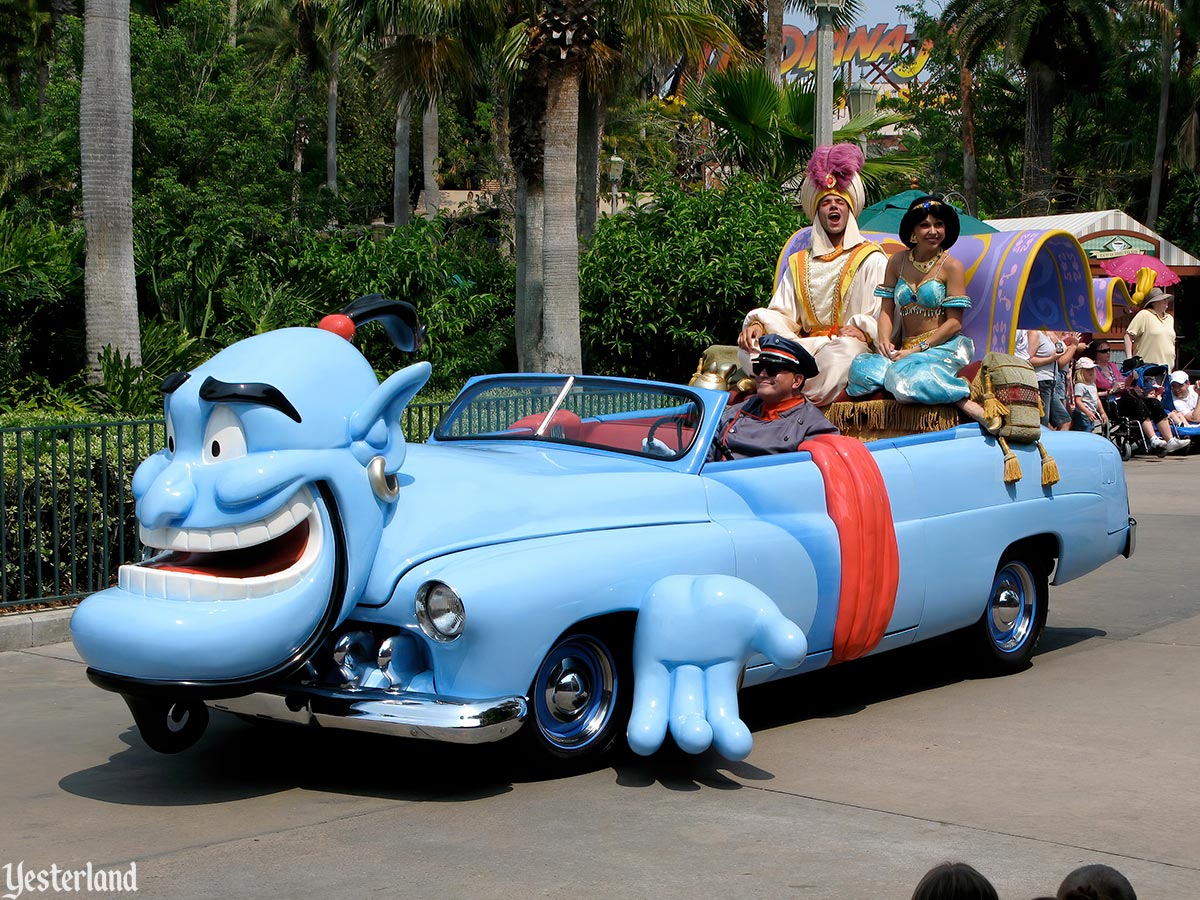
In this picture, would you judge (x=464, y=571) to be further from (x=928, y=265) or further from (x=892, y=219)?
(x=892, y=219)

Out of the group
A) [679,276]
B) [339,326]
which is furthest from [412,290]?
[339,326]

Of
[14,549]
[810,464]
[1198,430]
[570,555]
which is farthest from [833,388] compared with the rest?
[1198,430]

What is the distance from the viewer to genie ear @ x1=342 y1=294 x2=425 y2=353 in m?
6.56

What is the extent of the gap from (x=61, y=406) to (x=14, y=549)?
7.60 feet

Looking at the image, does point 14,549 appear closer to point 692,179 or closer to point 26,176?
point 26,176

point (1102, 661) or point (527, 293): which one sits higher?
point (527, 293)

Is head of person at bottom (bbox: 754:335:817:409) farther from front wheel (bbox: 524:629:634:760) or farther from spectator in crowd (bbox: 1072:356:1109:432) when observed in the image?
spectator in crowd (bbox: 1072:356:1109:432)

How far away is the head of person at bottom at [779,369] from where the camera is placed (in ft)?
23.9

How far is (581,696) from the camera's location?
596 centimetres

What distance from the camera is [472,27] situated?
20.4 meters

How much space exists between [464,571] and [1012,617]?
3.69 metres

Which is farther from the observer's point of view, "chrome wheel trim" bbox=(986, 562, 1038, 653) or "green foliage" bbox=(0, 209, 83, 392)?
"green foliage" bbox=(0, 209, 83, 392)

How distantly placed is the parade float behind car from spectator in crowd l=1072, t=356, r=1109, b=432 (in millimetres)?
12133

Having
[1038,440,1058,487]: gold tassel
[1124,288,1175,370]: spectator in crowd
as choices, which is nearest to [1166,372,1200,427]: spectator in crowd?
[1124,288,1175,370]: spectator in crowd
